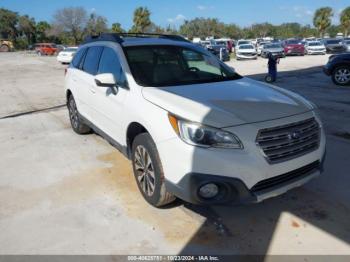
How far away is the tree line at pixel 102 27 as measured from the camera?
73.8m

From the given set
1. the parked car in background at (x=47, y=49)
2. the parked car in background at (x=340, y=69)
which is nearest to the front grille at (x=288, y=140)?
the parked car in background at (x=340, y=69)

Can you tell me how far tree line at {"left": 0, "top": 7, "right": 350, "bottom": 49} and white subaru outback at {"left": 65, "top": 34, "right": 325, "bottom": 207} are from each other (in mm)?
59576

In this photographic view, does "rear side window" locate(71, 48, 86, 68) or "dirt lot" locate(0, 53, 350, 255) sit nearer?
"dirt lot" locate(0, 53, 350, 255)

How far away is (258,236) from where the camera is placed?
3.29m

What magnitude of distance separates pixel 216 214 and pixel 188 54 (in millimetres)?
2228

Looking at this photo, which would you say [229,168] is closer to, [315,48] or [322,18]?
[315,48]

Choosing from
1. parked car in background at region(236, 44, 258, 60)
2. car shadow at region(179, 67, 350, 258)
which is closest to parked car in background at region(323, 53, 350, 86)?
car shadow at region(179, 67, 350, 258)

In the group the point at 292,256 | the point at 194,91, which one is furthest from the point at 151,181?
the point at 292,256

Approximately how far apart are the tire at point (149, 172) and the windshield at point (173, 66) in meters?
0.72

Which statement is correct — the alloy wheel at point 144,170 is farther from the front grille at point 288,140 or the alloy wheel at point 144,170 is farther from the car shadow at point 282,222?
the front grille at point 288,140

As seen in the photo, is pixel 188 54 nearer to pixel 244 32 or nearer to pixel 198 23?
pixel 198 23

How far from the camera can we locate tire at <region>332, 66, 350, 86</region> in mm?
11883

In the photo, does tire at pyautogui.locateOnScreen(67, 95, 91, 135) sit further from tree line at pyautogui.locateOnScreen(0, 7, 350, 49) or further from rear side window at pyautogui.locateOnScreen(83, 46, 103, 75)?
tree line at pyautogui.locateOnScreen(0, 7, 350, 49)

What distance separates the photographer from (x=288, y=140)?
3.23 meters
